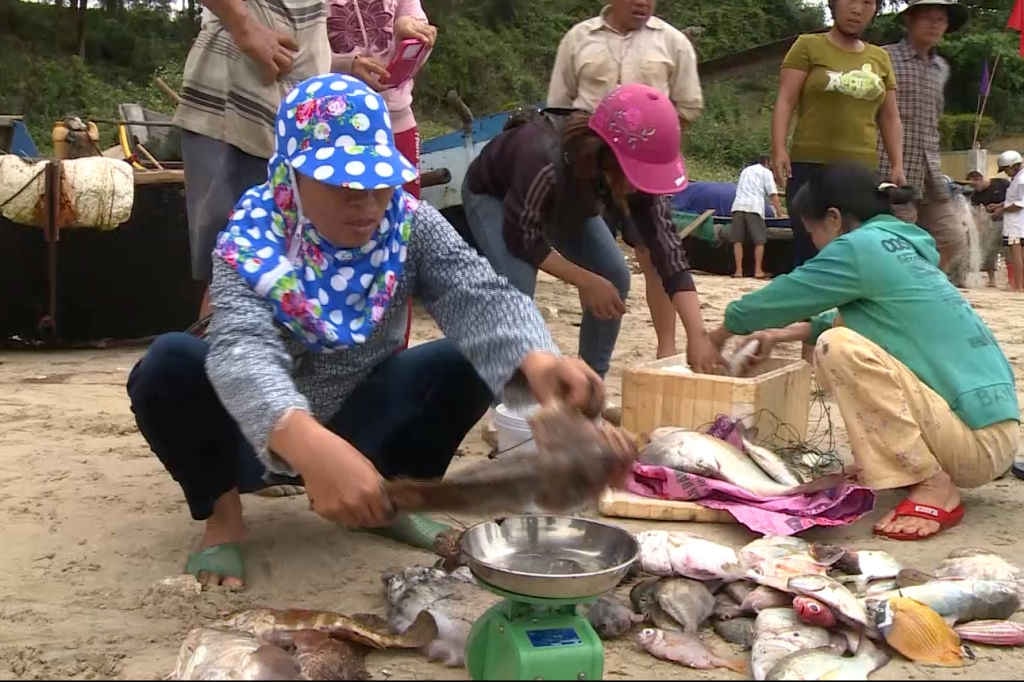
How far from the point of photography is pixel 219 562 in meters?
→ 2.59

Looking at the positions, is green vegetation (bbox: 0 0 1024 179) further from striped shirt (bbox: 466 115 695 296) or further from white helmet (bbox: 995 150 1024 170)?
striped shirt (bbox: 466 115 695 296)

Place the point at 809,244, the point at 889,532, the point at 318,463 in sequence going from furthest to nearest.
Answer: the point at 809,244 → the point at 889,532 → the point at 318,463

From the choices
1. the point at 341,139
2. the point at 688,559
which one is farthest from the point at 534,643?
the point at 341,139

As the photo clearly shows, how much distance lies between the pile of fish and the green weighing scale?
308 millimetres

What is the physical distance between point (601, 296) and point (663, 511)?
2.58 ft

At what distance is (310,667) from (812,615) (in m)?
1.02

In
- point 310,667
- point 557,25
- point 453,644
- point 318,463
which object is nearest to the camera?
point 318,463

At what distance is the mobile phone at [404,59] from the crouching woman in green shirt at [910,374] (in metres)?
1.48

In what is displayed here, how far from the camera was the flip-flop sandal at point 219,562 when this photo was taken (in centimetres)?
258

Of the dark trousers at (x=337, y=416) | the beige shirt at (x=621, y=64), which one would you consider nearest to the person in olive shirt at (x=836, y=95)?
the beige shirt at (x=621, y=64)

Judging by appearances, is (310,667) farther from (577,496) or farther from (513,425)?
(513,425)

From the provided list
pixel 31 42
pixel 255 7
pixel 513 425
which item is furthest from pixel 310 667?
pixel 31 42

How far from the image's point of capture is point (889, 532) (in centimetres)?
309

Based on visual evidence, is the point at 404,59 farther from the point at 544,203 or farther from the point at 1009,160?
the point at 1009,160
